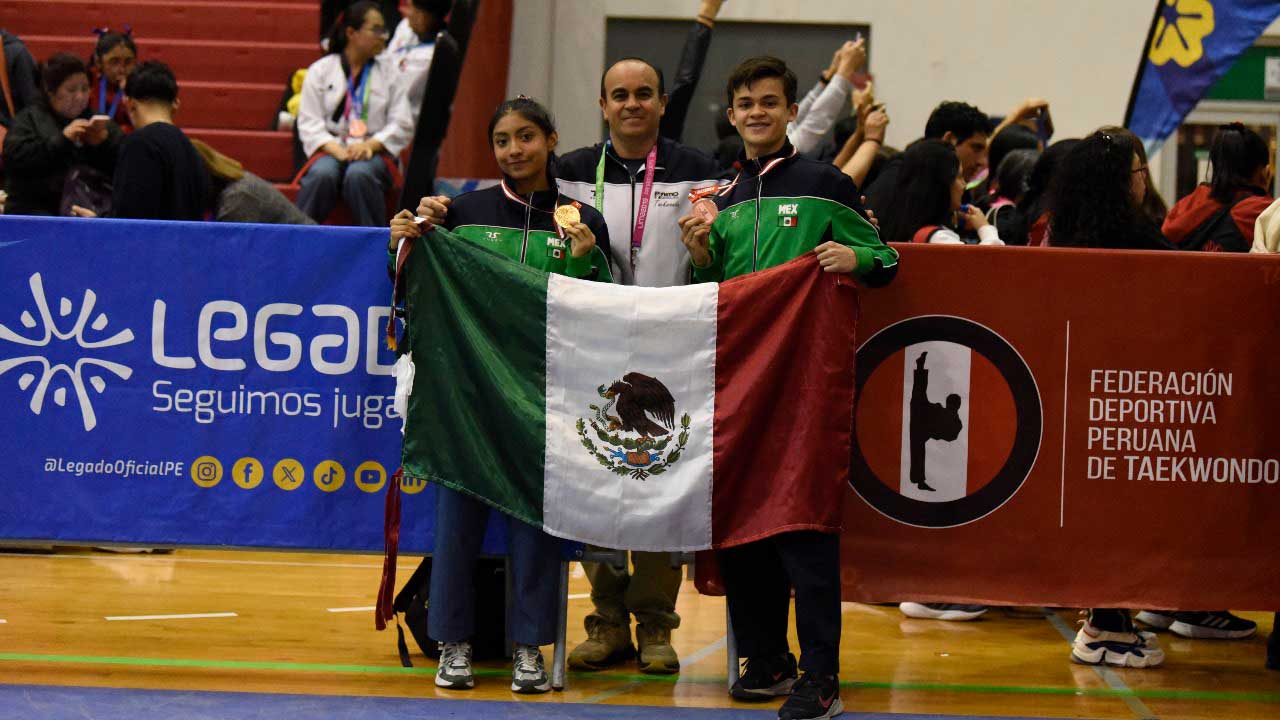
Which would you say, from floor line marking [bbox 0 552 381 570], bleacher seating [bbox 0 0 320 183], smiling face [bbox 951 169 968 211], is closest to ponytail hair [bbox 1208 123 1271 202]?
smiling face [bbox 951 169 968 211]

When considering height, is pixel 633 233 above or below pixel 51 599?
above

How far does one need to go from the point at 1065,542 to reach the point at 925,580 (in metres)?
0.50

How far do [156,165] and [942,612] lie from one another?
3.93 metres

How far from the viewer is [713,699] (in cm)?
472

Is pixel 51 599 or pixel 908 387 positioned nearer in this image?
pixel 908 387

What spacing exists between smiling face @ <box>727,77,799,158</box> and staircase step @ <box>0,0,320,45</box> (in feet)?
24.6

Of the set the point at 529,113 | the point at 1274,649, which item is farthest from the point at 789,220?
the point at 1274,649

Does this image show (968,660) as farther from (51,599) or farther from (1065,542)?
(51,599)

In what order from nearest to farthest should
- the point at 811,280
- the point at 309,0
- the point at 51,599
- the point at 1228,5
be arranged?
the point at 811,280 < the point at 51,599 < the point at 1228,5 < the point at 309,0

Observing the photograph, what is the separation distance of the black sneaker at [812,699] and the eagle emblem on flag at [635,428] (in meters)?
0.81

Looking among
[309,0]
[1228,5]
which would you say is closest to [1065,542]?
[1228,5]

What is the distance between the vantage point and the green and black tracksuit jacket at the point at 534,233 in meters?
4.80

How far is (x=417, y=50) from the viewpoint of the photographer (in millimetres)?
8797

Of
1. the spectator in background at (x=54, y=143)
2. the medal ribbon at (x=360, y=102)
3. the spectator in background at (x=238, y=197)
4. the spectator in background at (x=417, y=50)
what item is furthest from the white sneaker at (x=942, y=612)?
the spectator in background at (x=54, y=143)
